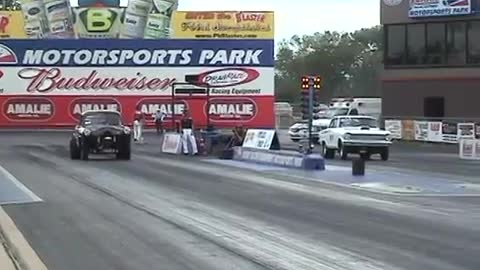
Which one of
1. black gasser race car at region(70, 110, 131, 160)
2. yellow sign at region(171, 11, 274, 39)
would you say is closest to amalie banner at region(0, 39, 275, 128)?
yellow sign at region(171, 11, 274, 39)

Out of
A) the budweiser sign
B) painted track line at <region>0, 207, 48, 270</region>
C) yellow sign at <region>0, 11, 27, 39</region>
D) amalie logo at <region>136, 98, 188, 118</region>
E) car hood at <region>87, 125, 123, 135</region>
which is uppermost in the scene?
yellow sign at <region>0, 11, 27, 39</region>

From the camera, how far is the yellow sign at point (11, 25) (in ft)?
225

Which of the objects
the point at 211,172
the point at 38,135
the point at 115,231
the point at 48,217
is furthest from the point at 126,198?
the point at 38,135

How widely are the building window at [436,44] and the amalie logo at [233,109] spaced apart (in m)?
12.8

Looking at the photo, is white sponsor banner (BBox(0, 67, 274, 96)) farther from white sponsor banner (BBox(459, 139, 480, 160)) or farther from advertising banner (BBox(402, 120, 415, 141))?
white sponsor banner (BBox(459, 139, 480, 160))

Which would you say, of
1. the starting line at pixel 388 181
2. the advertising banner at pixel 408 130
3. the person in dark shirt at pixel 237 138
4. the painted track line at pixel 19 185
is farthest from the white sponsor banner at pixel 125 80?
the painted track line at pixel 19 185

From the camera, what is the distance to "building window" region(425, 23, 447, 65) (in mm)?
62438

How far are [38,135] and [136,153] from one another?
21.9 metres

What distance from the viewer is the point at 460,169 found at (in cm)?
3284

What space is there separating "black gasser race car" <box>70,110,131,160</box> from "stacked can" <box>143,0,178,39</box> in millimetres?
33283

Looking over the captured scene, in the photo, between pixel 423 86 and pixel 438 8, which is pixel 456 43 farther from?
pixel 423 86

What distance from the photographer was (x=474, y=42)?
6122 cm

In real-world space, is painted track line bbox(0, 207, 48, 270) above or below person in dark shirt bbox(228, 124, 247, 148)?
below

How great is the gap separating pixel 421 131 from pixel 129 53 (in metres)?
22.6
